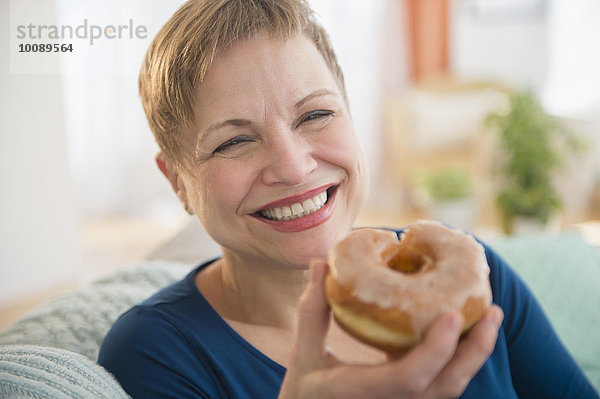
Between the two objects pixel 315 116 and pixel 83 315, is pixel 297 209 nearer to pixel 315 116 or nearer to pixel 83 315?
pixel 315 116

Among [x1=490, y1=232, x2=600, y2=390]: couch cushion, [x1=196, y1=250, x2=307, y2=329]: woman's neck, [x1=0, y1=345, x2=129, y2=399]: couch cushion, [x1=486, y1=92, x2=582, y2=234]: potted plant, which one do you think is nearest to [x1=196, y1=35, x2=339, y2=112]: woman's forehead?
[x1=196, y1=250, x2=307, y2=329]: woman's neck

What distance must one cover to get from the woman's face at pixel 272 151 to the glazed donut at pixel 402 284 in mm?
307

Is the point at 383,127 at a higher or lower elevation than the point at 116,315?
higher

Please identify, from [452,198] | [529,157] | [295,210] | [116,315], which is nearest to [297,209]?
[295,210]

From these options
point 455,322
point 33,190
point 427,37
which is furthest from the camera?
point 427,37

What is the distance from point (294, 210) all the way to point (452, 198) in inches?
135

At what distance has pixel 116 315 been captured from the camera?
1.28 meters

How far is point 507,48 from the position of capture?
6.30 m

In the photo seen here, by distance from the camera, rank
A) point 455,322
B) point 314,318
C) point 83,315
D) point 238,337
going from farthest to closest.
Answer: point 83,315 → point 238,337 → point 314,318 → point 455,322

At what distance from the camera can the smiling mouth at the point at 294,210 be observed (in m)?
1.00

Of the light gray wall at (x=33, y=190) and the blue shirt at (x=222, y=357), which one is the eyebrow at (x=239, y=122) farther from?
the light gray wall at (x=33, y=190)

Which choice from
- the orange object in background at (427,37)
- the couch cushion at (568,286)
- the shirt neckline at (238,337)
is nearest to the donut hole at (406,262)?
the shirt neckline at (238,337)

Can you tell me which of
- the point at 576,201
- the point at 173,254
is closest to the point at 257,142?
the point at 173,254

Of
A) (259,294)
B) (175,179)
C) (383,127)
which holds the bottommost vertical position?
(259,294)
